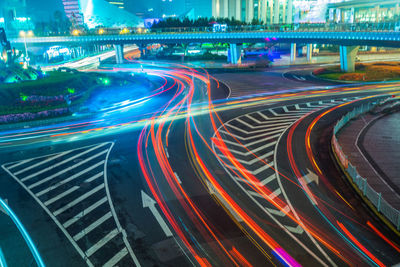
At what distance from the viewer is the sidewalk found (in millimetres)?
21517

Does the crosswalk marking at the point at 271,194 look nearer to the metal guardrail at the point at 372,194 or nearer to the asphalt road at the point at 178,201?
the asphalt road at the point at 178,201

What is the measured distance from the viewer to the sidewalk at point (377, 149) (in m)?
21.5

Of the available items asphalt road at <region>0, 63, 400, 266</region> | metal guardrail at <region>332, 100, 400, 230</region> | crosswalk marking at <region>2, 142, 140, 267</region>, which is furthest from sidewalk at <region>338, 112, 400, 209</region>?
crosswalk marking at <region>2, 142, 140, 267</region>

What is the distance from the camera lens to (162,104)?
48.2 metres

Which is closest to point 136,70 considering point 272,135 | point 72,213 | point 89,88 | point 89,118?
point 89,88

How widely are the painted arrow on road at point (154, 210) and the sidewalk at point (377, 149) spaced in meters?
13.4

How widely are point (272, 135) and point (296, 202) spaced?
13465 mm

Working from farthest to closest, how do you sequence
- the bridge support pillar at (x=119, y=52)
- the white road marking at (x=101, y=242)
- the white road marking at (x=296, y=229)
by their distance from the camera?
1. the bridge support pillar at (x=119, y=52)
2. the white road marking at (x=296, y=229)
3. the white road marking at (x=101, y=242)

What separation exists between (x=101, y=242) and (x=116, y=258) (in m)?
1.72

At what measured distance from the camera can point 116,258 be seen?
15867 millimetres

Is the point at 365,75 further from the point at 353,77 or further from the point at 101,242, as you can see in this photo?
the point at 101,242

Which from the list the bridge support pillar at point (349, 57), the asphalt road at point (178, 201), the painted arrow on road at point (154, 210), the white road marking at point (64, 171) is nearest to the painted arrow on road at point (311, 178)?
the asphalt road at point (178, 201)

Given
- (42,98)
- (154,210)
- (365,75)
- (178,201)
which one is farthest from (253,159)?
(365,75)

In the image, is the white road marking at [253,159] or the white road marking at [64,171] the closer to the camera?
the white road marking at [64,171]
